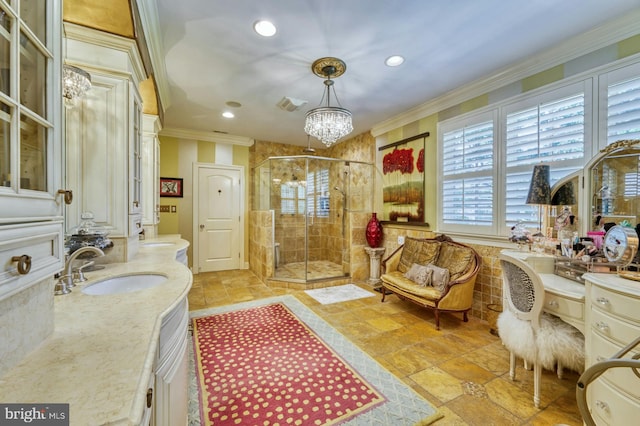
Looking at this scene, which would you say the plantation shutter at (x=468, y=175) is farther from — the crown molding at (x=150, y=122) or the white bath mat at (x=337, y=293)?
the crown molding at (x=150, y=122)

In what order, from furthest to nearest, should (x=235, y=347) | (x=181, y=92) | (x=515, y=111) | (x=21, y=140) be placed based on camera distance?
(x=181, y=92)
(x=515, y=111)
(x=235, y=347)
(x=21, y=140)

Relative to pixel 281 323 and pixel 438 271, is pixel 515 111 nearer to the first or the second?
pixel 438 271

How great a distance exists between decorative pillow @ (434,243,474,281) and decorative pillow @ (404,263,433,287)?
0.23 m

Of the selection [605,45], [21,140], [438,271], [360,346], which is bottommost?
[360,346]

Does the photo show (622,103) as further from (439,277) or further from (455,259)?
(439,277)

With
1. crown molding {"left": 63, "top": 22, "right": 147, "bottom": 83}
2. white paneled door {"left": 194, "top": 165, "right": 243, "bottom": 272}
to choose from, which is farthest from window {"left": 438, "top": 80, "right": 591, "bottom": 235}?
white paneled door {"left": 194, "top": 165, "right": 243, "bottom": 272}

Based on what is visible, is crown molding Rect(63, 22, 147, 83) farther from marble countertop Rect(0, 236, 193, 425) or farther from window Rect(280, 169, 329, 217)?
window Rect(280, 169, 329, 217)

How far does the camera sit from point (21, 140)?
69 centimetres

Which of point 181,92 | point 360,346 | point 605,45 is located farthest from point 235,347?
point 605,45

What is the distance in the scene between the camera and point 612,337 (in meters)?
1.32

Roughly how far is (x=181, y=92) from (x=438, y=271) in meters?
3.80

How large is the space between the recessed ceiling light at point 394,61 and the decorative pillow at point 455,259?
2148 mm

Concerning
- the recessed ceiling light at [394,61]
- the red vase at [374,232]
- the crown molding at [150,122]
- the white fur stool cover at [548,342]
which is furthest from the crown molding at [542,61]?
the crown molding at [150,122]

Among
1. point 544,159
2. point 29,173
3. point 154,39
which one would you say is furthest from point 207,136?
point 544,159
